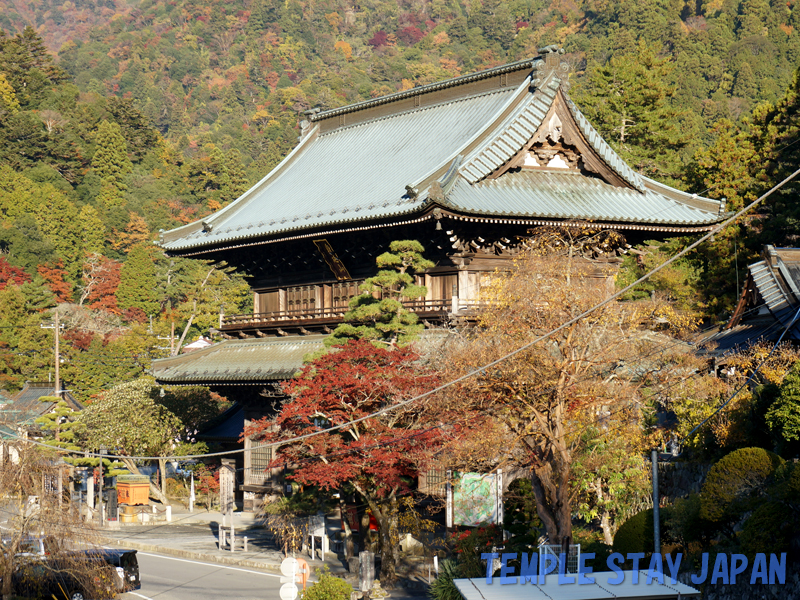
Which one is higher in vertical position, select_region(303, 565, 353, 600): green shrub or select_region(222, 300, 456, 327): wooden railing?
select_region(222, 300, 456, 327): wooden railing

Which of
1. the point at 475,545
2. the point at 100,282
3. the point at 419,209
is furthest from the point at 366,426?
the point at 100,282

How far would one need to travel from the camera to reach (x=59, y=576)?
19734 millimetres

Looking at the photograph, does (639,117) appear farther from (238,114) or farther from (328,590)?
(238,114)

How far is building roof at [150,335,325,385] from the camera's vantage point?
1164 inches

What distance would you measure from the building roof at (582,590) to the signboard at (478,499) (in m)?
6.88

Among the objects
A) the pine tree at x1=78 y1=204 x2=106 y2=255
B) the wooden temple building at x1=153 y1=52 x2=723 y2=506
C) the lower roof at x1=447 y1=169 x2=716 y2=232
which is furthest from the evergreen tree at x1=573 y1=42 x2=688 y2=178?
the pine tree at x1=78 y1=204 x2=106 y2=255

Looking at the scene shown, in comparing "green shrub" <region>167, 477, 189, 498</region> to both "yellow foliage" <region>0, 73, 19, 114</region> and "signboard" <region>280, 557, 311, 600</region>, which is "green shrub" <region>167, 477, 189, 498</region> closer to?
"signboard" <region>280, 557, 311, 600</region>

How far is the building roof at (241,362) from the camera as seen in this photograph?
2958 centimetres

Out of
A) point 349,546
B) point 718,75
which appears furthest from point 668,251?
point 718,75

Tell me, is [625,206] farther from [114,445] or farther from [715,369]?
[114,445]

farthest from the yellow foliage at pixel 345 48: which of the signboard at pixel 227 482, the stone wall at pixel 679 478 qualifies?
the stone wall at pixel 679 478

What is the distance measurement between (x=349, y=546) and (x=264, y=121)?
12735 cm

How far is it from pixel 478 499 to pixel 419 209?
7355 mm

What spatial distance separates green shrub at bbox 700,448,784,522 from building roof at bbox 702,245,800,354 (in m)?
7.15
